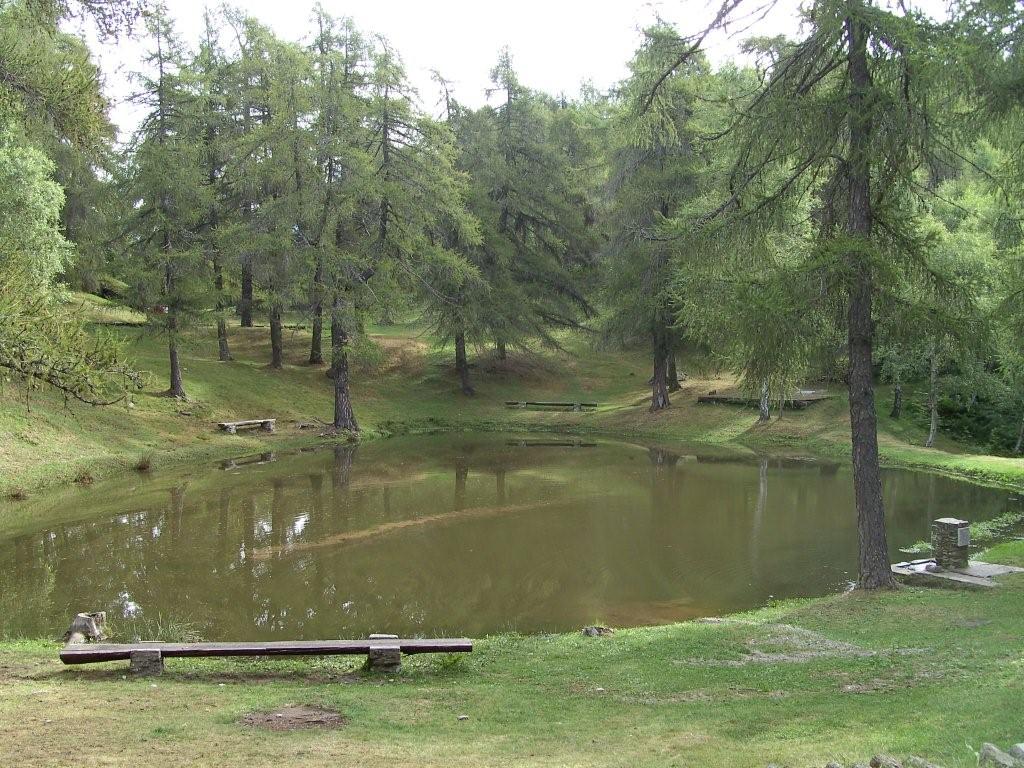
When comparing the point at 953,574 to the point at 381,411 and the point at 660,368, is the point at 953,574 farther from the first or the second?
the point at 381,411

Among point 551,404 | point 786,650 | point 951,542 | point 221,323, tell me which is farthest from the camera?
point 551,404

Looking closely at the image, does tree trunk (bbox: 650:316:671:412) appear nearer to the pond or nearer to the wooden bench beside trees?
the pond

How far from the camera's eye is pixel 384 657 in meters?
8.77

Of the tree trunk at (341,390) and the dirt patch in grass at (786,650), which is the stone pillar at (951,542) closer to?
the dirt patch in grass at (786,650)

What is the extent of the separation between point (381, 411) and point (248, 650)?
84.6 ft

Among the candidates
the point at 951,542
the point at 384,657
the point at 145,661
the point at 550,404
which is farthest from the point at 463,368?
the point at 145,661

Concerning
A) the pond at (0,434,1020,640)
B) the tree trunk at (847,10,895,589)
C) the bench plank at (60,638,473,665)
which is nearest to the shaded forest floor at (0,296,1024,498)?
the pond at (0,434,1020,640)

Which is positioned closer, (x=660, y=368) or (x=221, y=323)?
(x=221, y=323)

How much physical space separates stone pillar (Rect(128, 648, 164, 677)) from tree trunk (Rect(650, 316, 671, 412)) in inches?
1015

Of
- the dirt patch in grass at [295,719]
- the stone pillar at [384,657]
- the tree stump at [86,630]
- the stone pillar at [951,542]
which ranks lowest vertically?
the tree stump at [86,630]

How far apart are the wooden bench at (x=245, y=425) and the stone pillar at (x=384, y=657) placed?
20.5m

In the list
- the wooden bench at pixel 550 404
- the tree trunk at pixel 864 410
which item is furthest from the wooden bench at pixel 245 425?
the tree trunk at pixel 864 410

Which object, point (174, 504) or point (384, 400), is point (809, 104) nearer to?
point (174, 504)

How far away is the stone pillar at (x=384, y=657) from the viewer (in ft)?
28.7
